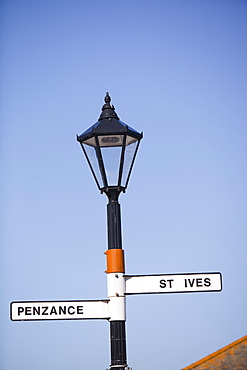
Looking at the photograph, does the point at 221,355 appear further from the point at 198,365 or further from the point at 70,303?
the point at 70,303

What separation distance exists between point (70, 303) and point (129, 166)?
1603 millimetres

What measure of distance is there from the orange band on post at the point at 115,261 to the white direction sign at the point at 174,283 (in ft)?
0.43

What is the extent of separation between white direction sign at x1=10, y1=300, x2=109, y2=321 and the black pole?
0.65 feet

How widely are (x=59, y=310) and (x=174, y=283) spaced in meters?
1.24

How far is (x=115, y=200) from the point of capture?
17.8 metres

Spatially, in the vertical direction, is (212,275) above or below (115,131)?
below

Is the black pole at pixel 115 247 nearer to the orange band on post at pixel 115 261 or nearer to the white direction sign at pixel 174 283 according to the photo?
the orange band on post at pixel 115 261

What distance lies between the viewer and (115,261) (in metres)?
17.5

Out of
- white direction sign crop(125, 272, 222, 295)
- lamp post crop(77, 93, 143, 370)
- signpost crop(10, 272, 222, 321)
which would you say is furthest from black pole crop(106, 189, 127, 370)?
white direction sign crop(125, 272, 222, 295)

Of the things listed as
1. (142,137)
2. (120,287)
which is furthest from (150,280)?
(142,137)

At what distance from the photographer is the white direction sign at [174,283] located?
57.4 ft

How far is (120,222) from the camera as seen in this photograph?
697 inches

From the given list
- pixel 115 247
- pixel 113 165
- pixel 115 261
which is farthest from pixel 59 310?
pixel 113 165

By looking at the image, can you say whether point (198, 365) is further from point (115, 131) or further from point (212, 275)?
point (115, 131)
